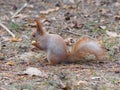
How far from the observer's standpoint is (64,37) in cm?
534

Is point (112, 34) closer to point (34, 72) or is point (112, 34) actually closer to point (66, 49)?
point (66, 49)

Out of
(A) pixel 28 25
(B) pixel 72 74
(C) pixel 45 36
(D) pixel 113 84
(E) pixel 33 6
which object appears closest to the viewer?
(D) pixel 113 84

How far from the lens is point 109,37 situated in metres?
5.24

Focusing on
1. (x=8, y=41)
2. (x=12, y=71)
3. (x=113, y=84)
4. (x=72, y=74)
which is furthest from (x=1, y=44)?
(x=113, y=84)

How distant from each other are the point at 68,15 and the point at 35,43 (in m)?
2.23

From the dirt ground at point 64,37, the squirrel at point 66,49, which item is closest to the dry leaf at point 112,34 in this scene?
the dirt ground at point 64,37

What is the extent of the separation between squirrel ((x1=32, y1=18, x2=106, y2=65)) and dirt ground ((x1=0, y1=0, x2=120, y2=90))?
0.07 metres

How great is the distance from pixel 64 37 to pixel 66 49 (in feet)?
3.94

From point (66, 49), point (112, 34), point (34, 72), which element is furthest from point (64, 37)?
point (34, 72)

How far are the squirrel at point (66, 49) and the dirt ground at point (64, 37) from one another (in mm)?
69

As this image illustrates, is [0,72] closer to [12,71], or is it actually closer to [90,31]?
[12,71]

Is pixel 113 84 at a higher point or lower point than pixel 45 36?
lower

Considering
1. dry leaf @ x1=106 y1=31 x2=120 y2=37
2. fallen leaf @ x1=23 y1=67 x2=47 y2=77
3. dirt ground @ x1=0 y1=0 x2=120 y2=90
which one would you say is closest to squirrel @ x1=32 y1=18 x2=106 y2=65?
dirt ground @ x1=0 y1=0 x2=120 y2=90

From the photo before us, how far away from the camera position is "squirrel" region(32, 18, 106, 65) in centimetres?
403
